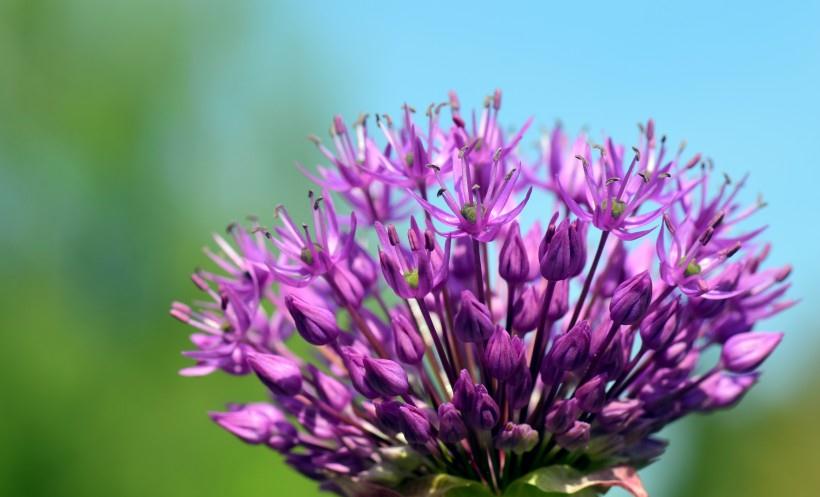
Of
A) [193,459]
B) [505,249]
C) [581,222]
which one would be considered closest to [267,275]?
[505,249]

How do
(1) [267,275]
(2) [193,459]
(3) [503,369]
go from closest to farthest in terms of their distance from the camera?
(3) [503,369], (1) [267,275], (2) [193,459]

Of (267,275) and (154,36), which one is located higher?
(154,36)

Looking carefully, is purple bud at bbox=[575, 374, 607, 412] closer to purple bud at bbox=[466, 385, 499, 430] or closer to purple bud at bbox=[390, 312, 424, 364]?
purple bud at bbox=[466, 385, 499, 430]

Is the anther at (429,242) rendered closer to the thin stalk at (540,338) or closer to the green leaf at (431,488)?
the thin stalk at (540,338)

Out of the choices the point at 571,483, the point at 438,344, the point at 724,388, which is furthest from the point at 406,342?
the point at 724,388

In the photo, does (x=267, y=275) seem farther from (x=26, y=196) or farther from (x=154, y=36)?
(x=154, y=36)

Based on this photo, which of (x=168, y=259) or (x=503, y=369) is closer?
(x=503, y=369)
